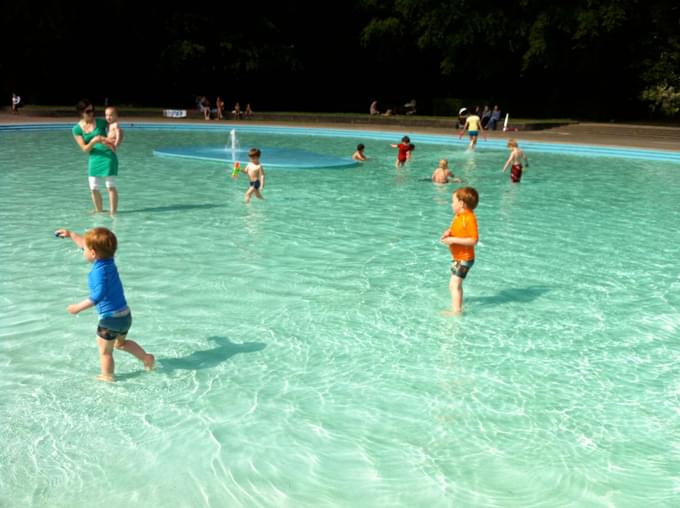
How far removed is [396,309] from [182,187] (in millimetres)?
8415

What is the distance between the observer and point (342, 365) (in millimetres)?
6070

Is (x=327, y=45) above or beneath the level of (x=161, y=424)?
above

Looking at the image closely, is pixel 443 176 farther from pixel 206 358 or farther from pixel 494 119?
pixel 494 119

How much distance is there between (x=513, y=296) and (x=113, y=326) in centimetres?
442

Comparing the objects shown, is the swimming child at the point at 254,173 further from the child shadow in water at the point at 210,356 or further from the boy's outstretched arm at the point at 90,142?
the child shadow in water at the point at 210,356

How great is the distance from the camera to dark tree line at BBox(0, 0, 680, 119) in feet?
112

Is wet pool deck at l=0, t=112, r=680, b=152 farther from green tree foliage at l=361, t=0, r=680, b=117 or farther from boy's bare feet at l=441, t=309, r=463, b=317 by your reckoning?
boy's bare feet at l=441, t=309, r=463, b=317

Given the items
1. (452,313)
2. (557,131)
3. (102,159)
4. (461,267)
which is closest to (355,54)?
(557,131)

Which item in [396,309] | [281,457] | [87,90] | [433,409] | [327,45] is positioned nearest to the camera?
[281,457]

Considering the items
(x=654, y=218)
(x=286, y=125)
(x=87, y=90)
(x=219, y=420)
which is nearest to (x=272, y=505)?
(x=219, y=420)

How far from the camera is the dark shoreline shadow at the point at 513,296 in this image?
25.5ft

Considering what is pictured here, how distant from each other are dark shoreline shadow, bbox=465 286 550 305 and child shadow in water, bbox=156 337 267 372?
255 centimetres

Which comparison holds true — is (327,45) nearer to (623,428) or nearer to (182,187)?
(182,187)

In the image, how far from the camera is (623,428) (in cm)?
510
